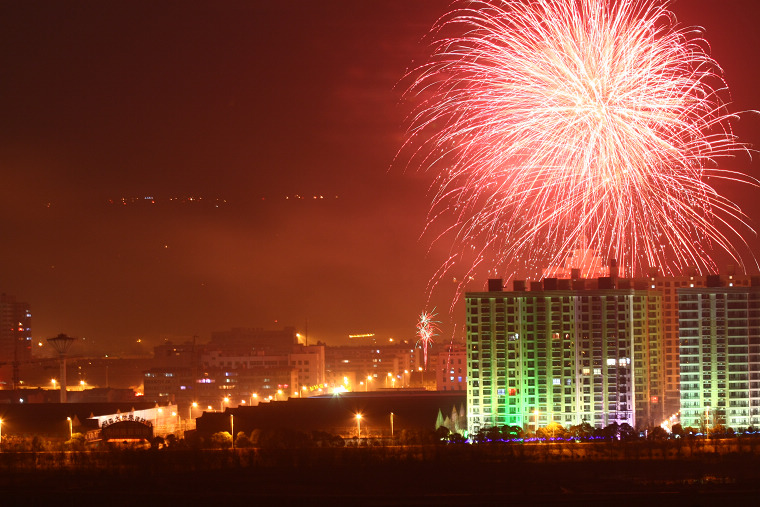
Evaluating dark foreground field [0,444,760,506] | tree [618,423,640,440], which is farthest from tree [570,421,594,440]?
dark foreground field [0,444,760,506]

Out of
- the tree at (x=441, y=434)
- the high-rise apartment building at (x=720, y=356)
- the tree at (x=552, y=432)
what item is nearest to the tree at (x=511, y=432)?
the tree at (x=552, y=432)

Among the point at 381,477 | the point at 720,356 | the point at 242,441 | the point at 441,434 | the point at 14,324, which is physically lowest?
the point at 381,477

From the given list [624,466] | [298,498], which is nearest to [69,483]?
[298,498]

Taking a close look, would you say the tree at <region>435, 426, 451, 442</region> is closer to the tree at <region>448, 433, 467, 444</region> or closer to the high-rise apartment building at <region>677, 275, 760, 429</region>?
the tree at <region>448, 433, 467, 444</region>

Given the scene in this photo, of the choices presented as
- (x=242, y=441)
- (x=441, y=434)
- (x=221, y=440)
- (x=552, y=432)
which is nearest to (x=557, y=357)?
(x=552, y=432)

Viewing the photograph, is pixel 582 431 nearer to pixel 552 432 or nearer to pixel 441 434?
pixel 552 432

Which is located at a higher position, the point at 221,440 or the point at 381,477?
the point at 221,440

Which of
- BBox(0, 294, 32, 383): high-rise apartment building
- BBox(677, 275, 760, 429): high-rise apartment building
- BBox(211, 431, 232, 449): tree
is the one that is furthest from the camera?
BBox(0, 294, 32, 383): high-rise apartment building

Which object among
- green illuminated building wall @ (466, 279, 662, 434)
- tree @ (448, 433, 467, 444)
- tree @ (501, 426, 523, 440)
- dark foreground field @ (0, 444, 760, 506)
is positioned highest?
green illuminated building wall @ (466, 279, 662, 434)
